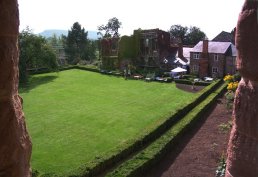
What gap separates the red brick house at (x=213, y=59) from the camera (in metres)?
51.3

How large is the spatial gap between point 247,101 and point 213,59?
157 feet

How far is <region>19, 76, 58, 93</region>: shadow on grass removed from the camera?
42088 millimetres

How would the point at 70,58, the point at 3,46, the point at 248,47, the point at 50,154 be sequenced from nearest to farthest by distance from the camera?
1. the point at 3,46
2. the point at 248,47
3. the point at 50,154
4. the point at 70,58

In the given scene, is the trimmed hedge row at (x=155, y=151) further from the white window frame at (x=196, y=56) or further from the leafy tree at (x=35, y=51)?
the leafy tree at (x=35, y=51)

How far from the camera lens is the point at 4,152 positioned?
3.00 metres

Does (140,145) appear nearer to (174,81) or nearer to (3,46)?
(3,46)

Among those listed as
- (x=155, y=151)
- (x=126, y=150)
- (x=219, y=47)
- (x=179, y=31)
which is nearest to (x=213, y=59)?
(x=219, y=47)

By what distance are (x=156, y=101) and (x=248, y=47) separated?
29333mm

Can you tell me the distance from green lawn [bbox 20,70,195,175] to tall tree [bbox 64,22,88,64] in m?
40.0

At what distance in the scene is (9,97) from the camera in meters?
3.07

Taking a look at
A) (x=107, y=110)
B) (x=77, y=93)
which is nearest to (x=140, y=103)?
(x=107, y=110)

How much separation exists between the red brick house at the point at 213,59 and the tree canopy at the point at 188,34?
41559 millimetres

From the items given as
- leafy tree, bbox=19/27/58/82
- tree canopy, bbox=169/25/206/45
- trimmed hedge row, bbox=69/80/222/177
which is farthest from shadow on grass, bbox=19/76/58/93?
tree canopy, bbox=169/25/206/45

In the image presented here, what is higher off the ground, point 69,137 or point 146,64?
point 146,64
